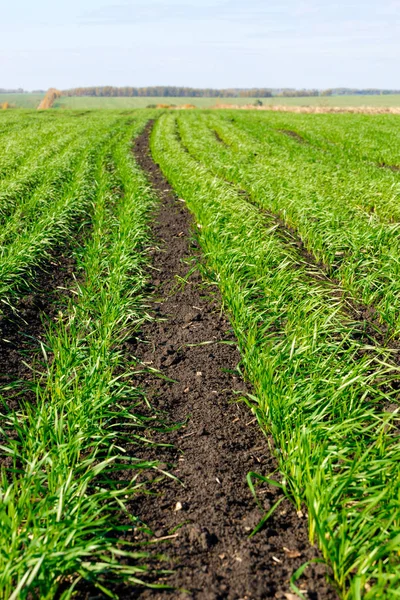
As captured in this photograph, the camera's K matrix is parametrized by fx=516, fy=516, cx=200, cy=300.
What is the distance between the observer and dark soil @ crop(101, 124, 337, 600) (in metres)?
2.33

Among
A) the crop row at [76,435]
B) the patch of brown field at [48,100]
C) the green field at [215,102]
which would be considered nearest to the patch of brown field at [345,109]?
the green field at [215,102]

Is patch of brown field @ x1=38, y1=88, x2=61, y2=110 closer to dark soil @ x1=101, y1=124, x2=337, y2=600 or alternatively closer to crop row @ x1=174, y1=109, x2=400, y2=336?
crop row @ x1=174, y1=109, x2=400, y2=336

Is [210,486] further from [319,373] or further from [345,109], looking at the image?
[345,109]

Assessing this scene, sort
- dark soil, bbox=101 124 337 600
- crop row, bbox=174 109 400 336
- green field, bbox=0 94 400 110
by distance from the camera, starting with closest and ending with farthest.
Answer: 1. dark soil, bbox=101 124 337 600
2. crop row, bbox=174 109 400 336
3. green field, bbox=0 94 400 110

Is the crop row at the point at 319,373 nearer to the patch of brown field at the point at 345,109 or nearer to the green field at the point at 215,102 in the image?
the patch of brown field at the point at 345,109

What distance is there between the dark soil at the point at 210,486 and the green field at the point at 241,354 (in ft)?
0.37

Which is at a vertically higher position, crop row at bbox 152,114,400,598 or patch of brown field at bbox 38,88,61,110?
patch of brown field at bbox 38,88,61,110

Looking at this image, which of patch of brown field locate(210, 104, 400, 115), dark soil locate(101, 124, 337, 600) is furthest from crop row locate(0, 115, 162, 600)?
patch of brown field locate(210, 104, 400, 115)

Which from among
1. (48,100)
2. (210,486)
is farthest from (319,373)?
(48,100)

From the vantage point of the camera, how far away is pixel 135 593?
7.43 ft

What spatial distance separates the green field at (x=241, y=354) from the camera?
2273 mm

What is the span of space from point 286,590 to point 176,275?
4092mm

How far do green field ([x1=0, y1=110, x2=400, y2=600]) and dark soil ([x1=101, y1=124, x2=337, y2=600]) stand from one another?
114mm

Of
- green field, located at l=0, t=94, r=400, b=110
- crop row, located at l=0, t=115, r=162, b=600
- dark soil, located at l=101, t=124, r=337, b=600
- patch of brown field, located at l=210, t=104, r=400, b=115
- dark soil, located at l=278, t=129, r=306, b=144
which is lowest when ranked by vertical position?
dark soil, located at l=101, t=124, r=337, b=600
